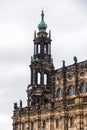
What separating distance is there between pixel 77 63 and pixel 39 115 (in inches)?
429

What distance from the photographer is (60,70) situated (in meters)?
83.2

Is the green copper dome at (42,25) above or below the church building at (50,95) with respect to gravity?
above

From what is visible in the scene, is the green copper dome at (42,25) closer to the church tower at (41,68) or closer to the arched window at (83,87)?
the church tower at (41,68)

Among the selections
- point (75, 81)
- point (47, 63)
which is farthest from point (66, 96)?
point (47, 63)

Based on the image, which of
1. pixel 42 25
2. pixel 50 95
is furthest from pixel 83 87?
pixel 42 25

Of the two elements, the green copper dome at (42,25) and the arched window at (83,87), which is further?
the green copper dome at (42,25)

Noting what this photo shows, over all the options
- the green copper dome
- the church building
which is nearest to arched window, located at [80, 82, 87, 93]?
the church building

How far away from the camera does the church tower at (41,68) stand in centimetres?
8481

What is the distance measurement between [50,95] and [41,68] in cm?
497

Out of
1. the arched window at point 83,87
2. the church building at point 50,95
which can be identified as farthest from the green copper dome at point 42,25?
the arched window at point 83,87

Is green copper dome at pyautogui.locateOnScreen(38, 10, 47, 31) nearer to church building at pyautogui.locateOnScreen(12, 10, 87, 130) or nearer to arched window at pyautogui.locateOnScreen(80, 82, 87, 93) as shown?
church building at pyautogui.locateOnScreen(12, 10, 87, 130)

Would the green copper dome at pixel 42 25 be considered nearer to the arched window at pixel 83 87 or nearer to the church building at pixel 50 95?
the church building at pixel 50 95

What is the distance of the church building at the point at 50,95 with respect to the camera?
74625 mm

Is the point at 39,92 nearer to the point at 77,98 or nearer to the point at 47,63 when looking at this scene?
the point at 47,63
